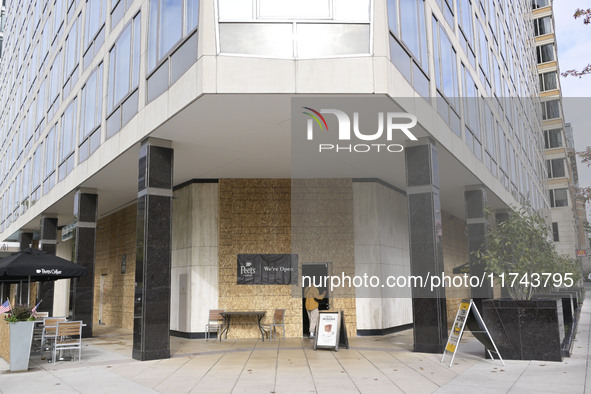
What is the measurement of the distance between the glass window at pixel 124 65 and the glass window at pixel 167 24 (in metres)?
1.06

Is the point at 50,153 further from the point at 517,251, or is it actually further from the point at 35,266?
the point at 517,251

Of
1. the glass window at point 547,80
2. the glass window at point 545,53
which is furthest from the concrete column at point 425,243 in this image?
the glass window at point 545,53

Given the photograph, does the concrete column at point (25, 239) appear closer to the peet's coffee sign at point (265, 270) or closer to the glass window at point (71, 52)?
the glass window at point (71, 52)

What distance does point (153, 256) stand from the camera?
12812 millimetres

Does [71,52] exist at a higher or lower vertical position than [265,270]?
higher

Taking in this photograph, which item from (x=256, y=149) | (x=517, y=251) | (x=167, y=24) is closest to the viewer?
(x=167, y=24)

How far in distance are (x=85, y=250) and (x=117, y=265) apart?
562 centimetres

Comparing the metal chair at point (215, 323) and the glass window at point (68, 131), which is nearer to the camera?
the metal chair at point (215, 323)

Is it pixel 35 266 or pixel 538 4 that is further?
pixel 538 4

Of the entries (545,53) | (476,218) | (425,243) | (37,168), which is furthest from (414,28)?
(545,53)

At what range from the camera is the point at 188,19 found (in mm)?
12016

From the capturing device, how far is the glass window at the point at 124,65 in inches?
585

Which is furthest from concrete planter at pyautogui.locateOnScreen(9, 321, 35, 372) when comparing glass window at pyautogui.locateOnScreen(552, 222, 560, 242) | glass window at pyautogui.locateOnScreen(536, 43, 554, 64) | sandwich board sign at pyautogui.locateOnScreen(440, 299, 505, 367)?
glass window at pyautogui.locateOnScreen(536, 43, 554, 64)

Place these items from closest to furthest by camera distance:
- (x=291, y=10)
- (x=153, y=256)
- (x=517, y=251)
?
(x=291, y=10), (x=153, y=256), (x=517, y=251)
